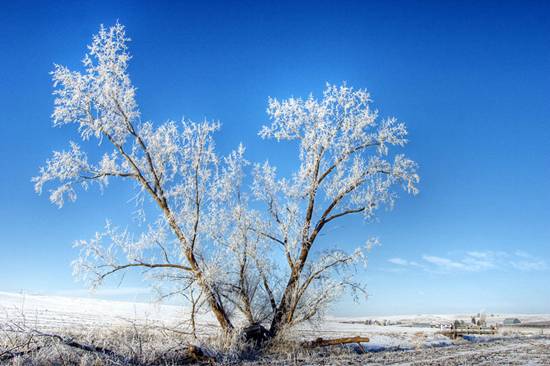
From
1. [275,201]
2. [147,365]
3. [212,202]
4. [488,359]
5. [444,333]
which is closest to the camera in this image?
[147,365]

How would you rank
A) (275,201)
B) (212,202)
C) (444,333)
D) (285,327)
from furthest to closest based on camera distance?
1. (444,333)
2. (275,201)
3. (212,202)
4. (285,327)

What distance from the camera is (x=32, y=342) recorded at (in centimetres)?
920

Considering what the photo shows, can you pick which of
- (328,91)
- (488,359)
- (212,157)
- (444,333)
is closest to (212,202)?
(212,157)

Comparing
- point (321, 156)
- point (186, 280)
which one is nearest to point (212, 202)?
point (186, 280)

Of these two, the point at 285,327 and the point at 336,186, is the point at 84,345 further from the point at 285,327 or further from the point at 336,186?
the point at 336,186

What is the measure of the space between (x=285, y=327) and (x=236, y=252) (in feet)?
9.41

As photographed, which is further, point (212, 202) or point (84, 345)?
point (212, 202)

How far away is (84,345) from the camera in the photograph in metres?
9.16

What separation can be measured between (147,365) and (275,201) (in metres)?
7.91

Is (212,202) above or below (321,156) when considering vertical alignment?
below

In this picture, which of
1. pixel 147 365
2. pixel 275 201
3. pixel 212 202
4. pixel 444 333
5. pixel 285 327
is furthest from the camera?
pixel 444 333

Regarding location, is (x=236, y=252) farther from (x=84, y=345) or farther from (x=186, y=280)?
(x=84, y=345)

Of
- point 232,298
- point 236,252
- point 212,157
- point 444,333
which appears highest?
point 212,157

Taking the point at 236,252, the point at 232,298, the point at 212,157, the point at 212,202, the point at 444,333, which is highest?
the point at 212,157
